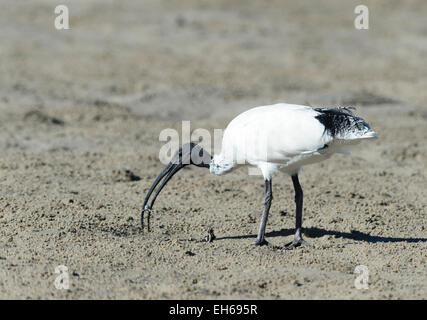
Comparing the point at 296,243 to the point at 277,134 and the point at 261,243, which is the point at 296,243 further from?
the point at 277,134

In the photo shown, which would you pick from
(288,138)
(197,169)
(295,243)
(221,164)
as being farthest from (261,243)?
(197,169)

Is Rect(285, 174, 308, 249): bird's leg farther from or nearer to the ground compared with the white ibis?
Result: nearer to the ground

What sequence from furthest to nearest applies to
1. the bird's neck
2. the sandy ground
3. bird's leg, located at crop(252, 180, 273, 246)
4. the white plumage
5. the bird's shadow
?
the bird's shadow < the bird's neck < bird's leg, located at crop(252, 180, 273, 246) < the white plumage < the sandy ground

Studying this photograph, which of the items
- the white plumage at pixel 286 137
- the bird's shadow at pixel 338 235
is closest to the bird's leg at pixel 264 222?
the white plumage at pixel 286 137

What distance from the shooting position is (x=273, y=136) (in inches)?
272

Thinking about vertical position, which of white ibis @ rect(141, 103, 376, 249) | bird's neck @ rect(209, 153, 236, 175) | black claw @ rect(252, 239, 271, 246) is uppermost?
white ibis @ rect(141, 103, 376, 249)

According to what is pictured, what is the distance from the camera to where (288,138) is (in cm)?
687

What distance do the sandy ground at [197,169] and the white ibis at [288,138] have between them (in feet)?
2.38

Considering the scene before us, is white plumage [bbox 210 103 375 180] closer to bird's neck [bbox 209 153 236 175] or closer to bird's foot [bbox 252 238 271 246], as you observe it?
bird's neck [bbox 209 153 236 175]

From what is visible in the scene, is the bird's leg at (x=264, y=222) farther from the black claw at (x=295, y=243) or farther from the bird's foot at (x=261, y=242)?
the black claw at (x=295, y=243)

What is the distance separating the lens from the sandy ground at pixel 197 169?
21.6ft

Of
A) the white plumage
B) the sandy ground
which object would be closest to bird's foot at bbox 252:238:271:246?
the sandy ground

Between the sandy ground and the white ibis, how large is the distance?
28.5 inches

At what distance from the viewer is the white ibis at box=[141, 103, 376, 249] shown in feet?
22.2
